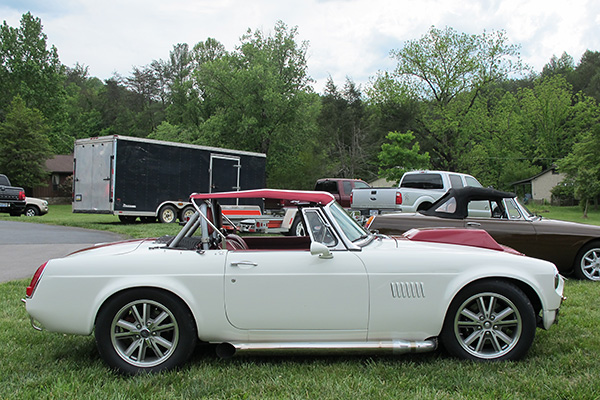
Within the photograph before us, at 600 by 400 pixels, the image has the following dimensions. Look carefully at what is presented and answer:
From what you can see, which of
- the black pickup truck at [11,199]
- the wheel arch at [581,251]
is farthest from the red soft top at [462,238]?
the black pickup truck at [11,199]

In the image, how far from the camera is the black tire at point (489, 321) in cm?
371

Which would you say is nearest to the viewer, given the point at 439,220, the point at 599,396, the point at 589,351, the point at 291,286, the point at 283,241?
the point at 599,396

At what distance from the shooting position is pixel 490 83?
45.4m

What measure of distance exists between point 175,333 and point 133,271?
58 centimetres

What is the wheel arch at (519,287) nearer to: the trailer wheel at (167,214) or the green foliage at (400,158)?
the trailer wheel at (167,214)

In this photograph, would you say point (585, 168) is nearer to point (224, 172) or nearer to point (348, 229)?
point (224, 172)

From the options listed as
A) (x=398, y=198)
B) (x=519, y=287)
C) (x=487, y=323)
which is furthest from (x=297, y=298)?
(x=398, y=198)

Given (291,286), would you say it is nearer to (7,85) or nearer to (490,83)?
(490,83)

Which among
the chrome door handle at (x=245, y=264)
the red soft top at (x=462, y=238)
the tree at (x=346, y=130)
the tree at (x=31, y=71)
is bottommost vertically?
the chrome door handle at (x=245, y=264)

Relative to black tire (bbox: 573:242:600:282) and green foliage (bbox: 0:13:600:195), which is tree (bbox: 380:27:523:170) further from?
black tire (bbox: 573:242:600:282)

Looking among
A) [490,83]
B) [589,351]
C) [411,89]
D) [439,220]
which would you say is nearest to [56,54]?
[411,89]

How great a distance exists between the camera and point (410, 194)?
562 inches

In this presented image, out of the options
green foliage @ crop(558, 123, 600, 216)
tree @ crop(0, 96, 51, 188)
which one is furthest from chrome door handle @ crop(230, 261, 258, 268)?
tree @ crop(0, 96, 51, 188)

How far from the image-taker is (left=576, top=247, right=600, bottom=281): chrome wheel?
730 cm
